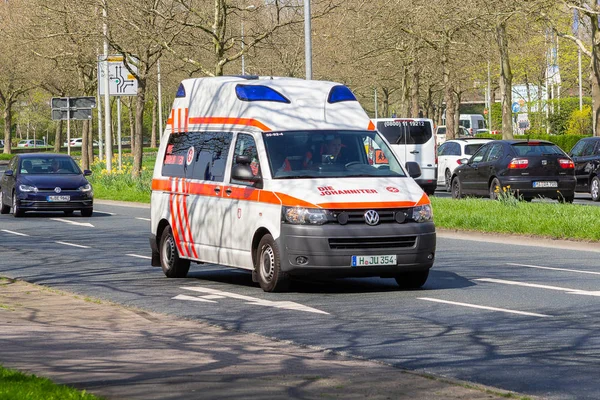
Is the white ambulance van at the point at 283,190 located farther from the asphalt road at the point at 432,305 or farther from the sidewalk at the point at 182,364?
the sidewalk at the point at 182,364

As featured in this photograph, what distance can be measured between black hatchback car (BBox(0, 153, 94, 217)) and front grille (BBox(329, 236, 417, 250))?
1874cm

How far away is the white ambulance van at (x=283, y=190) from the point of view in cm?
1323

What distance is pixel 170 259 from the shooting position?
629 inches

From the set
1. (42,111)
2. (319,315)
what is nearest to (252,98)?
(319,315)

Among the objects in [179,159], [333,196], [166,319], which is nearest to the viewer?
[166,319]

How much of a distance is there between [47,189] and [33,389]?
80.3 feet

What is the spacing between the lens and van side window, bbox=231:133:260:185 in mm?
14141

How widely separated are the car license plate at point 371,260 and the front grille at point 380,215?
38 centimetres

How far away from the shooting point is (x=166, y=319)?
11750 millimetres

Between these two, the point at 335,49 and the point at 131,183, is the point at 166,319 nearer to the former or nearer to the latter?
the point at 131,183

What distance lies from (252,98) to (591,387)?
7.69 metres

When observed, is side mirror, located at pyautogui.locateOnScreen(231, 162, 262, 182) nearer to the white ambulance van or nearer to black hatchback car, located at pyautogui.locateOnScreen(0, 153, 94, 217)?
the white ambulance van

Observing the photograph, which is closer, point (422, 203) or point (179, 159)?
point (422, 203)

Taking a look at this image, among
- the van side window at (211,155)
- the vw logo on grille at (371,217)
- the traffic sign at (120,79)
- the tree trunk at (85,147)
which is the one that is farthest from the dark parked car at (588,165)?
the tree trunk at (85,147)
